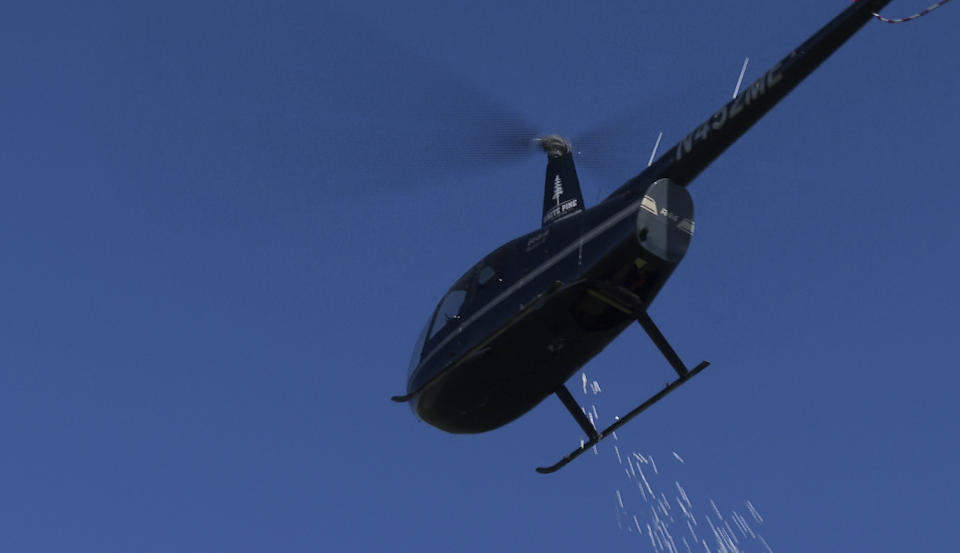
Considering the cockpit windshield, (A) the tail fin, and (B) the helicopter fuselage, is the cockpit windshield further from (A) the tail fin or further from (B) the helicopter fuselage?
(A) the tail fin

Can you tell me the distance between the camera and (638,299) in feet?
72.7

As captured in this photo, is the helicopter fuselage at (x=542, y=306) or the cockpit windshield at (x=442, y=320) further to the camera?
the cockpit windshield at (x=442, y=320)

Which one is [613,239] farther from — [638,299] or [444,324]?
[444,324]

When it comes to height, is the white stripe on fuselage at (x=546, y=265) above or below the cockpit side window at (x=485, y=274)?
below

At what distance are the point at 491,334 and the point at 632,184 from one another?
11.6ft

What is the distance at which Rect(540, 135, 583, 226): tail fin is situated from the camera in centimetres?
2470

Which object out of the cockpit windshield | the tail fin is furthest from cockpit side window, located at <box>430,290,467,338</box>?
the tail fin

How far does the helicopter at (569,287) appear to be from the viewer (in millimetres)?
21156

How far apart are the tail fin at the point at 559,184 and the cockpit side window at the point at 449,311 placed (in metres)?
2.10

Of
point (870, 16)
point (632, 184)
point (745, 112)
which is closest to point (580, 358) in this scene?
point (632, 184)

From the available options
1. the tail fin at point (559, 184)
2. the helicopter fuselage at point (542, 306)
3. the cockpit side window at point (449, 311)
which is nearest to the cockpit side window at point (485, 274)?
the helicopter fuselage at point (542, 306)

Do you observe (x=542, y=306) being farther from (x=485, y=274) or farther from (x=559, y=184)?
(x=559, y=184)

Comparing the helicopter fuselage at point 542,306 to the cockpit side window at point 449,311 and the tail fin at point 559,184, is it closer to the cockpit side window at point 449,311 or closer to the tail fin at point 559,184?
the cockpit side window at point 449,311

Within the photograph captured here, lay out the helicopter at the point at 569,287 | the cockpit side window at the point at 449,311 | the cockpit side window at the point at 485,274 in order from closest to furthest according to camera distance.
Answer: the helicopter at the point at 569,287 < the cockpit side window at the point at 485,274 < the cockpit side window at the point at 449,311
